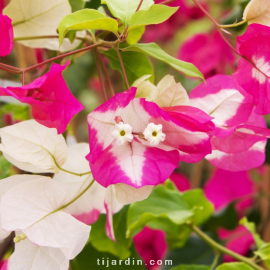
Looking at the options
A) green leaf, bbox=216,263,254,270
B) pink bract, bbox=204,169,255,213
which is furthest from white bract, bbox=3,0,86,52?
pink bract, bbox=204,169,255,213

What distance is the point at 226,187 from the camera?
2.94 feet

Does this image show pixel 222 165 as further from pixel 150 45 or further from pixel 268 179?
pixel 268 179

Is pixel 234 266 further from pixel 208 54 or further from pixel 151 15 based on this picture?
pixel 208 54

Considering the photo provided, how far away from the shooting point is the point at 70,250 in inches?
10.7

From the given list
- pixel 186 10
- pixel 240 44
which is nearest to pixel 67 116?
pixel 240 44

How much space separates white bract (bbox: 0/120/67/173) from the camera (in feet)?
0.99

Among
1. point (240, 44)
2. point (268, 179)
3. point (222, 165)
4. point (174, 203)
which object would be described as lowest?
point (268, 179)

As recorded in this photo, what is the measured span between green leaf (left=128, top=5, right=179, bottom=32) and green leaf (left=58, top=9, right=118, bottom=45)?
2cm

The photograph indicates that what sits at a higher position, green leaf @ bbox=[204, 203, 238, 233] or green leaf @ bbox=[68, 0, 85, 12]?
green leaf @ bbox=[68, 0, 85, 12]

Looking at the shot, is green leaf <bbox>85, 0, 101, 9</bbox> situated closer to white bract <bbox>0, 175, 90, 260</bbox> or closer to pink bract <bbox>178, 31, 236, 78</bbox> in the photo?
white bract <bbox>0, 175, 90, 260</bbox>

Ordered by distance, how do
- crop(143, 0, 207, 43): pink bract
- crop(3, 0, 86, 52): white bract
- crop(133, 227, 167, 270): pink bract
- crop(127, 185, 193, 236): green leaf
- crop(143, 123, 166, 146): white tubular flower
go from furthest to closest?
crop(143, 0, 207, 43): pink bract < crop(133, 227, 167, 270): pink bract < crop(127, 185, 193, 236): green leaf < crop(3, 0, 86, 52): white bract < crop(143, 123, 166, 146): white tubular flower

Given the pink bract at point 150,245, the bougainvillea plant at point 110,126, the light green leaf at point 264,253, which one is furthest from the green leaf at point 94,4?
the pink bract at point 150,245

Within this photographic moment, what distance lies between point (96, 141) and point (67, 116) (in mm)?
30

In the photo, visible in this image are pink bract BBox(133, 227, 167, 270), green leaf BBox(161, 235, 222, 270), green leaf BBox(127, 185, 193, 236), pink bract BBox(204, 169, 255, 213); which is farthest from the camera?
pink bract BBox(204, 169, 255, 213)
